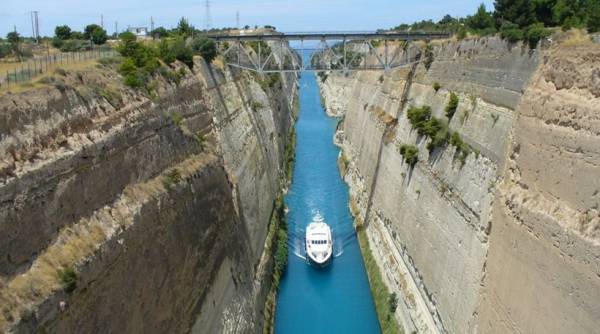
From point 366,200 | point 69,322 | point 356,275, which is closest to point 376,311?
point 356,275

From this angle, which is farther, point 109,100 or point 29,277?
point 109,100

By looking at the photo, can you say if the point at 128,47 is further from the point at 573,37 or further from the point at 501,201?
the point at 573,37

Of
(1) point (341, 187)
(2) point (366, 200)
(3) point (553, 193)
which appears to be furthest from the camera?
(1) point (341, 187)

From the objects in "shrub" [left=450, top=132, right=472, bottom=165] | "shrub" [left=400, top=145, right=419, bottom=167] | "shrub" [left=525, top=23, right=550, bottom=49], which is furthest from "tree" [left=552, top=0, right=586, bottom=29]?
"shrub" [left=400, top=145, right=419, bottom=167]

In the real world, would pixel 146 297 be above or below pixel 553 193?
below

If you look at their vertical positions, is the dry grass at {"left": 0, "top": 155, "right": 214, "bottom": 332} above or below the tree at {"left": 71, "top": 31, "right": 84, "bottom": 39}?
below

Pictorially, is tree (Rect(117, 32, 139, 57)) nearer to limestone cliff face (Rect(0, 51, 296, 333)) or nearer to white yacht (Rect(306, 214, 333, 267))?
limestone cliff face (Rect(0, 51, 296, 333))

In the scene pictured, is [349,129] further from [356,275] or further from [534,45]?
[534,45]

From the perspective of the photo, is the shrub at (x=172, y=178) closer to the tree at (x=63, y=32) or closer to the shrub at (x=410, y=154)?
the shrub at (x=410, y=154)
